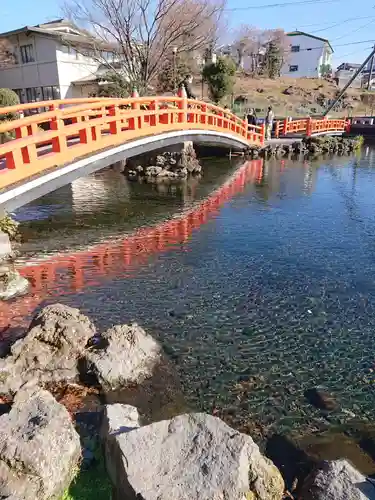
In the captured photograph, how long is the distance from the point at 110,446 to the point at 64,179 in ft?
25.0

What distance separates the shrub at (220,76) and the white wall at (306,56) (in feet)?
122

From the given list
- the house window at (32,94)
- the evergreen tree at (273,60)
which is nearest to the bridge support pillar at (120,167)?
the house window at (32,94)

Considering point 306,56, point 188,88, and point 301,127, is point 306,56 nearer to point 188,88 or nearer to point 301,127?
point 188,88

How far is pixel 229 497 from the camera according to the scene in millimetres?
2709

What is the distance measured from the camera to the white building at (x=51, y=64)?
99.7 ft

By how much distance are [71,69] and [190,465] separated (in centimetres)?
3528

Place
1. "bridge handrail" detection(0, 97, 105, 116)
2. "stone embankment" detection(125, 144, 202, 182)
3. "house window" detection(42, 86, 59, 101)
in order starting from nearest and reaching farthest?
"bridge handrail" detection(0, 97, 105, 116) → "stone embankment" detection(125, 144, 202, 182) → "house window" detection(42, 86, 59, 101)

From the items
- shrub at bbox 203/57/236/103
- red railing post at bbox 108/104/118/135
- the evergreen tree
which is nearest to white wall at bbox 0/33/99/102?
shrub at bbox 203/57/236/103

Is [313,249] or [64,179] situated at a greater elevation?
[64,179]

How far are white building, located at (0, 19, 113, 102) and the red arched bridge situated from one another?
18206mm

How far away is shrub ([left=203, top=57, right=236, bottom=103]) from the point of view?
101 feet

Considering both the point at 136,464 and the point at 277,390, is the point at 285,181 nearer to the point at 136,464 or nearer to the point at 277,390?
the point at 277,390

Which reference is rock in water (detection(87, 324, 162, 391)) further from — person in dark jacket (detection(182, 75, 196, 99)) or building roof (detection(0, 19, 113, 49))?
building roof (detection(0, 19, 113, 49))

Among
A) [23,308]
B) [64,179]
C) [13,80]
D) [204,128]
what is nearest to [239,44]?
[13,80]
